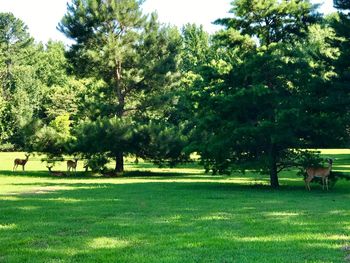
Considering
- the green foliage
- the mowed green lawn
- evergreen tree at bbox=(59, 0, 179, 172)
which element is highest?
evergreen tree at bbox=(59, 0, 179, 172)

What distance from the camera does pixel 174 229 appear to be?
10.8 meters

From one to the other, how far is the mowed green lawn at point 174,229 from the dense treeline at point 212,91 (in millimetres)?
4410

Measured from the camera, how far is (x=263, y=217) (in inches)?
497

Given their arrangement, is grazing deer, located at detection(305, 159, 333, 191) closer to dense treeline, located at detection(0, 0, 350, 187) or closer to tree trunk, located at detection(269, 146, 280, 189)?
dense treeline, located at detection(0, 0, 350, 187)

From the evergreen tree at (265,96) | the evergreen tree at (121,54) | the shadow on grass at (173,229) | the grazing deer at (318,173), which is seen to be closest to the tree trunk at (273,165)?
the evergreen tree at (265,96)

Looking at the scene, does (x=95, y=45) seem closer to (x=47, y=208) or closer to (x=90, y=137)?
(x=90, y=137)

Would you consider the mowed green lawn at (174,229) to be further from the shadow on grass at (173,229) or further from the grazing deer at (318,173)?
the grazing deer at (318,173)

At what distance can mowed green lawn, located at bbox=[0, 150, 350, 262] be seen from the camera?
27.3 feet

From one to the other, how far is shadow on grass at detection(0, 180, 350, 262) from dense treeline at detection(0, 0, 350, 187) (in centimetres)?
488

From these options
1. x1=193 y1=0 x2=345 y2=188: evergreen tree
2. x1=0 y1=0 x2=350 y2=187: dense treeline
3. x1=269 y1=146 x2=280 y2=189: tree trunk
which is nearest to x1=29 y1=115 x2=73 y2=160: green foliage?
x1=0 y1=0 x2=350 y2=187: dense treeline

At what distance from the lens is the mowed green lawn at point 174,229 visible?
8.32 meters

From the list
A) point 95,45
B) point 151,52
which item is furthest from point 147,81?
point 95,45

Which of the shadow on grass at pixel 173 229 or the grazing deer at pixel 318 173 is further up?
the grazing deer at pixel 318 173

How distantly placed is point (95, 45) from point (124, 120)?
19.3ft
